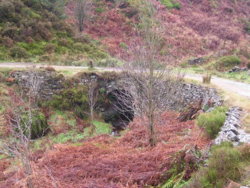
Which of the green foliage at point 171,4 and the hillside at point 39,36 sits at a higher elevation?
the green foliage at point 171,4

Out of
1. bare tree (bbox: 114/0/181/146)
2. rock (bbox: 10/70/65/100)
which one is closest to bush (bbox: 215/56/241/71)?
rock (bbox: 10/70/65/100)

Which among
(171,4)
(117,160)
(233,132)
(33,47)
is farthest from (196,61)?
(117,160)

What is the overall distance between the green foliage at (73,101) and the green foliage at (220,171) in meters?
10.2

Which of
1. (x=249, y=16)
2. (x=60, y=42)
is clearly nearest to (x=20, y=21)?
(x=60, y=42)

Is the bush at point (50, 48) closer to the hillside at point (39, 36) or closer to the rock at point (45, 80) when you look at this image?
the hillside at point (39, 36)

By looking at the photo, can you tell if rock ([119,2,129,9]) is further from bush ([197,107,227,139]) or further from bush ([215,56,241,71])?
bush ([197,107,227,139])

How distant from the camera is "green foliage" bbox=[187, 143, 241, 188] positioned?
466cm

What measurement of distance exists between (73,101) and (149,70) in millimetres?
7739

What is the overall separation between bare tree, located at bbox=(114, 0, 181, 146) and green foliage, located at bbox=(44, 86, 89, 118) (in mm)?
6703

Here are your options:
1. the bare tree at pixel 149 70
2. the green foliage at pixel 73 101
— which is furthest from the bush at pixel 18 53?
the bare tree at pixel 149 70

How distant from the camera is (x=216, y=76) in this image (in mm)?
17797

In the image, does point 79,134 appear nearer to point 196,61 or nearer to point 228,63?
point 228,63

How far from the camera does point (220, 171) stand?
482 centimetres

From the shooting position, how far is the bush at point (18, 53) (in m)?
18.4
